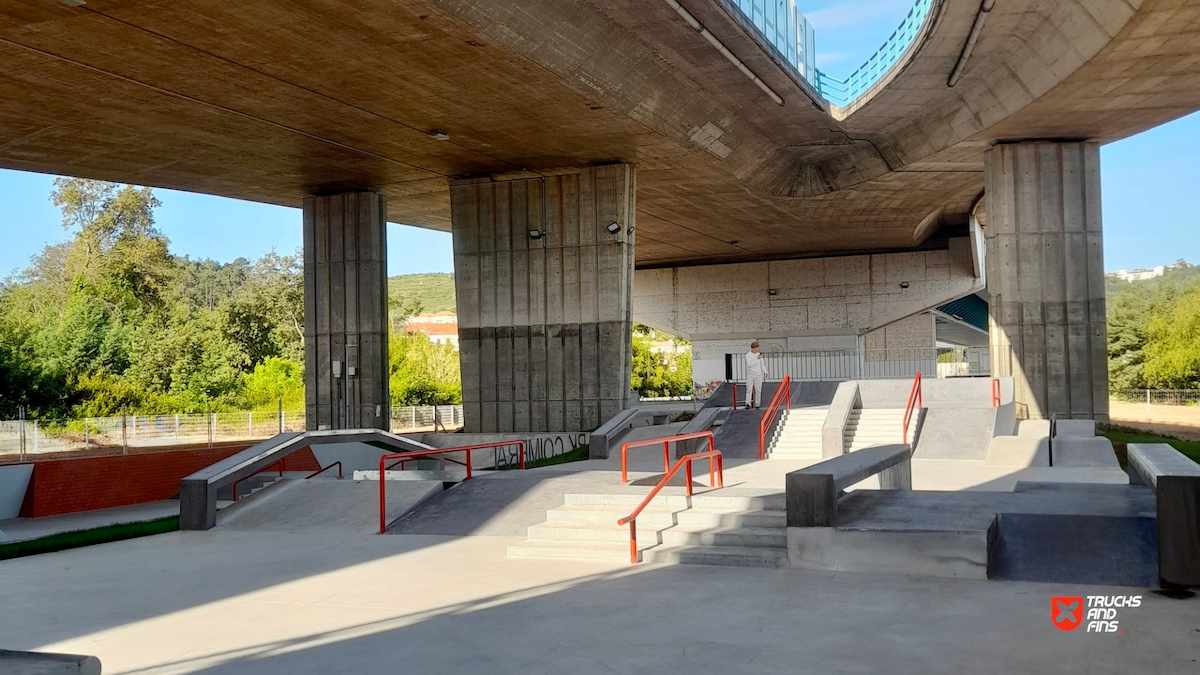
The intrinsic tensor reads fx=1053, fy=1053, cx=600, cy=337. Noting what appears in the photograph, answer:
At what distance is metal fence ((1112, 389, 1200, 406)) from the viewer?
53.4 m

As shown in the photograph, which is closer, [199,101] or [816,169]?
[199,101]

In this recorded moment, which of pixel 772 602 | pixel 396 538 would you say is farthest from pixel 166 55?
pixel 772 602

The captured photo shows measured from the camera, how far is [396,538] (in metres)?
13.8

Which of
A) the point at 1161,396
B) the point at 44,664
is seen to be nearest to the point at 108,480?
the point at 44,664

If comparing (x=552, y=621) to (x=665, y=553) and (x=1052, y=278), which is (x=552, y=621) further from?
(x=1052, y=278)

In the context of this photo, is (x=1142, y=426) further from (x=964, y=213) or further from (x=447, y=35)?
(x=447, y=35)

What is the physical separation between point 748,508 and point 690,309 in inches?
1721

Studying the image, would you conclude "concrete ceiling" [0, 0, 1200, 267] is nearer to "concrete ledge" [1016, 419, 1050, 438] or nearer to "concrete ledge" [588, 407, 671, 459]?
"concrete ledge" [588, 407, 671, 459]

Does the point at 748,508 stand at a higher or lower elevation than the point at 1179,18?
lower

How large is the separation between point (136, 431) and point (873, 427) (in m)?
17.6

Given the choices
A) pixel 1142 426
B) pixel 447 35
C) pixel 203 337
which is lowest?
pixel 1142 426

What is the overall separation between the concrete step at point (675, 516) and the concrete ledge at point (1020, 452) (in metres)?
9.62

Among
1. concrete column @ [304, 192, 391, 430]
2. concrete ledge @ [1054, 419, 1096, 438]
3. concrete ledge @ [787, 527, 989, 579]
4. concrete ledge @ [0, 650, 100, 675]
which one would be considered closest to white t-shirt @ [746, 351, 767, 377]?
concrete ledge @ [1054, 419, 1096, 438]

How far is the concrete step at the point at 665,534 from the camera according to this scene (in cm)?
1118
